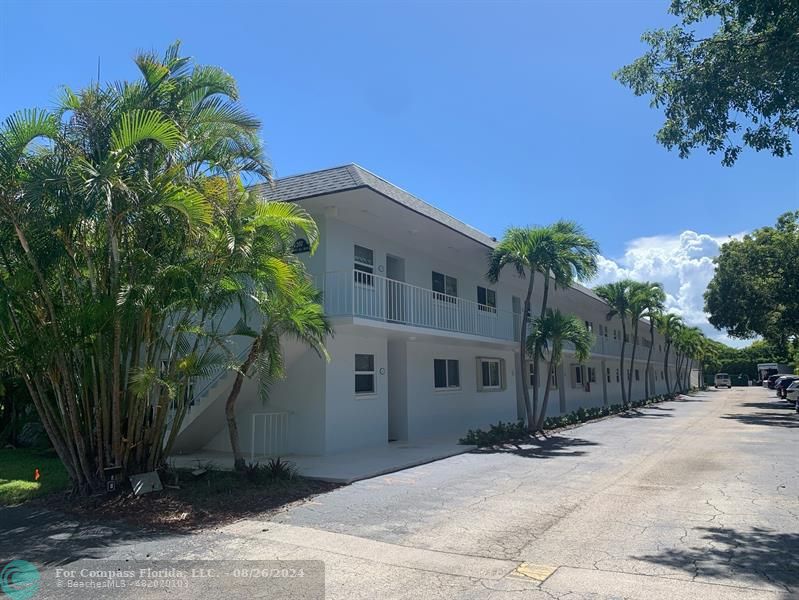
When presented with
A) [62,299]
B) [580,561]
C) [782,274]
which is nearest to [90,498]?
[62,299]

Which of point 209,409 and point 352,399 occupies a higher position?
point 352,399

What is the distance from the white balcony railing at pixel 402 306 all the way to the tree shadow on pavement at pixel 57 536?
6398 millimetres

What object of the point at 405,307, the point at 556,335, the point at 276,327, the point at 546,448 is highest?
the point at 405,307

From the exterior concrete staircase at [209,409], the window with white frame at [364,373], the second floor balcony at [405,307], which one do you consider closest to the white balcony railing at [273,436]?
the exterior concrete staircase at [209,409]

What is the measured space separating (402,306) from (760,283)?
26331 millimetres

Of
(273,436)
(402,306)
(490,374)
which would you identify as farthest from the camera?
(490,374)

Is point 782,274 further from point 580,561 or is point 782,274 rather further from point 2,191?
point 2,191

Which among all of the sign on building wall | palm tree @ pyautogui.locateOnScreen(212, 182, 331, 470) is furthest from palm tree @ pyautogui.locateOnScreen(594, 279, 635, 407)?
palm tree @ pyautogui.locateOnScreen(212, 182, 331, 470)

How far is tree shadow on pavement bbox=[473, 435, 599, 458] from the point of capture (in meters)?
13.9

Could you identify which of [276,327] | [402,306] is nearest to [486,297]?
[402,306]

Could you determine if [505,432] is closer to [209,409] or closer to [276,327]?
[209,409]

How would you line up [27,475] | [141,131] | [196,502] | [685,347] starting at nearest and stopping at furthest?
1. [141,131]
2. [196,502]
3. [27,475]
4. [685,347]

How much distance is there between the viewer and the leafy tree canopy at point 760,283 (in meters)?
29.7

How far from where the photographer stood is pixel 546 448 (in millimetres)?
15016
